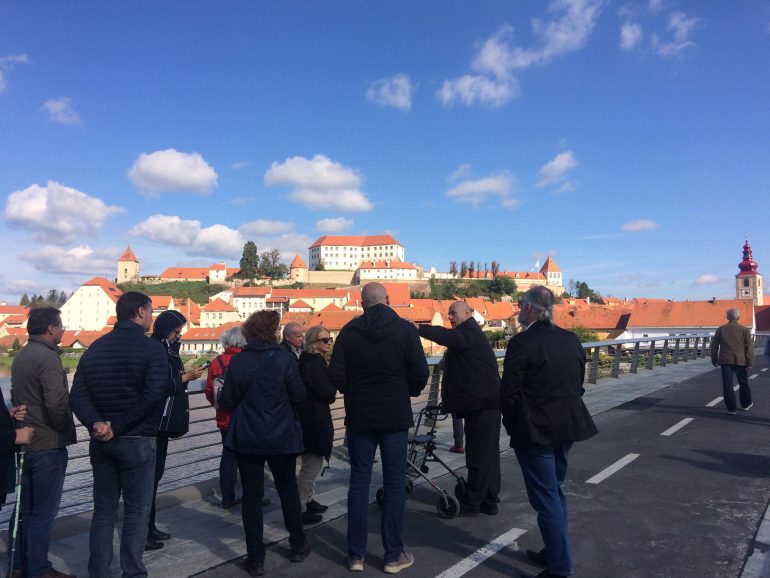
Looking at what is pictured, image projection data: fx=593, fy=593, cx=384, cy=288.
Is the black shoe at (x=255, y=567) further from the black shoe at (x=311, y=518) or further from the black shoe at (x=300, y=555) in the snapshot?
the black shoe at (x=311, y=518)

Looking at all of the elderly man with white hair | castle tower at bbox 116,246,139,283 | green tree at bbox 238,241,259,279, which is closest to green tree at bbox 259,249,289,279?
green tree at bbox 238,241,259,279

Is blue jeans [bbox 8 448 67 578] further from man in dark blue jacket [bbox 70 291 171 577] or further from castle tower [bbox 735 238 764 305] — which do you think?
castle tower [bbox 735 238 764 305]

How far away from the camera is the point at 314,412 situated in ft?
16.9

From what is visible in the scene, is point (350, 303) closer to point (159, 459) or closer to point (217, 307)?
point (217, 307)

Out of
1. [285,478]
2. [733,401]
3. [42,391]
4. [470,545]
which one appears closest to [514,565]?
[470,545]

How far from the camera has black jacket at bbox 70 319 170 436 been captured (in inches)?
154

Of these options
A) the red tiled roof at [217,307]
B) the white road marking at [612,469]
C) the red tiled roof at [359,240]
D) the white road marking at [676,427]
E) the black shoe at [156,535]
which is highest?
the red tiled roof at [359,240]

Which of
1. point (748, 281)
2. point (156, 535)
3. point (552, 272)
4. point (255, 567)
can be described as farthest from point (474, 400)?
point (552, 272)

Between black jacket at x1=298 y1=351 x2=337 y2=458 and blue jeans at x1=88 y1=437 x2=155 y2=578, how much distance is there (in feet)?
4.51

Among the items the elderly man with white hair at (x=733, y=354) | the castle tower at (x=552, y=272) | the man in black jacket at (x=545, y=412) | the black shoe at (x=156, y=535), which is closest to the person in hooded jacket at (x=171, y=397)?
the black shoe at (x=156, y=535)

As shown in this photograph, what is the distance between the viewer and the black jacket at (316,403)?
4871 millimetres

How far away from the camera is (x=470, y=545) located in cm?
468

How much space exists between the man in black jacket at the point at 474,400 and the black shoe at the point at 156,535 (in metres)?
2.57

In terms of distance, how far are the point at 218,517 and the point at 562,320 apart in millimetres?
75985
